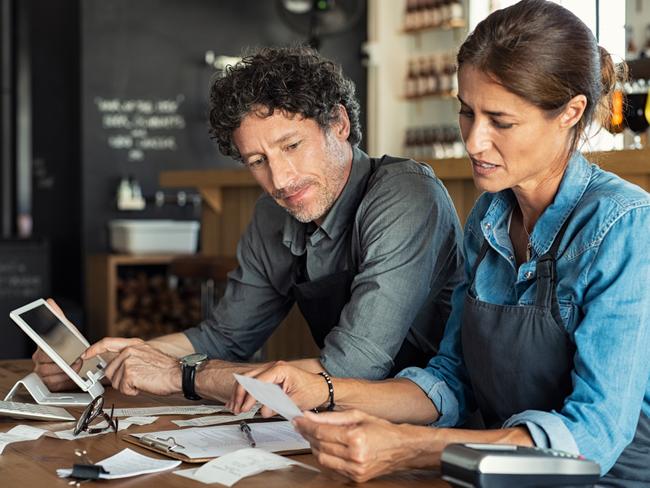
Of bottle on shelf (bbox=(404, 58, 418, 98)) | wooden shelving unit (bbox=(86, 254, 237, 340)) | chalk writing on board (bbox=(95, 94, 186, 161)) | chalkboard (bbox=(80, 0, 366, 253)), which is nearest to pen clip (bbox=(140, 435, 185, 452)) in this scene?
wooden shelving unit (bbox=(86, 254, 237, 340))

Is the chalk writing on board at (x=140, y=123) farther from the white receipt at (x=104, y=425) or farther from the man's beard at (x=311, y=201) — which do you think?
the white receipt at (x=104, y=425)

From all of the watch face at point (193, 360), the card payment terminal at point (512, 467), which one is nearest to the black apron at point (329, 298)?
the watch face at point (193, 360)

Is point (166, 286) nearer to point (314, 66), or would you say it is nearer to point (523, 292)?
point (314, 66)

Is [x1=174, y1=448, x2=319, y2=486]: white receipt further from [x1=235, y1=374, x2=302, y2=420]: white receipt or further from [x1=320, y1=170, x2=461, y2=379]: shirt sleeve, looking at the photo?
[x1=320, y1=170, x2=461, y2=379]: shirt sleeve

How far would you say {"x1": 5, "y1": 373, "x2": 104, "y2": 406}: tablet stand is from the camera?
2184mm

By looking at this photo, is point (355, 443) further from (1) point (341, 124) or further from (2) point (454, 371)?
(1) point (341, 124)

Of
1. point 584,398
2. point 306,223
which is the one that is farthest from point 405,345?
point 584,398

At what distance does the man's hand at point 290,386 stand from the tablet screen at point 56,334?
0.53 m

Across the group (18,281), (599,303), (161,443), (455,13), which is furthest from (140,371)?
(455,13)

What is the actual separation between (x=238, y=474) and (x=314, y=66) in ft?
3.71

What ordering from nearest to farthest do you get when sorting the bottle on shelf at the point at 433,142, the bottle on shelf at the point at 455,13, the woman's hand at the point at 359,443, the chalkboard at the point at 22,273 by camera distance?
the woman's hand at the point at 359,443
the chalkboard at the point at 22,273
the bottle on shelf at the point at 455,13
the bottle on shelf at the point at 433,142

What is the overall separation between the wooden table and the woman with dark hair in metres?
0.03

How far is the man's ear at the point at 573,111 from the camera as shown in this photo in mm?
1659

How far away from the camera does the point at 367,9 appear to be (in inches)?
320
